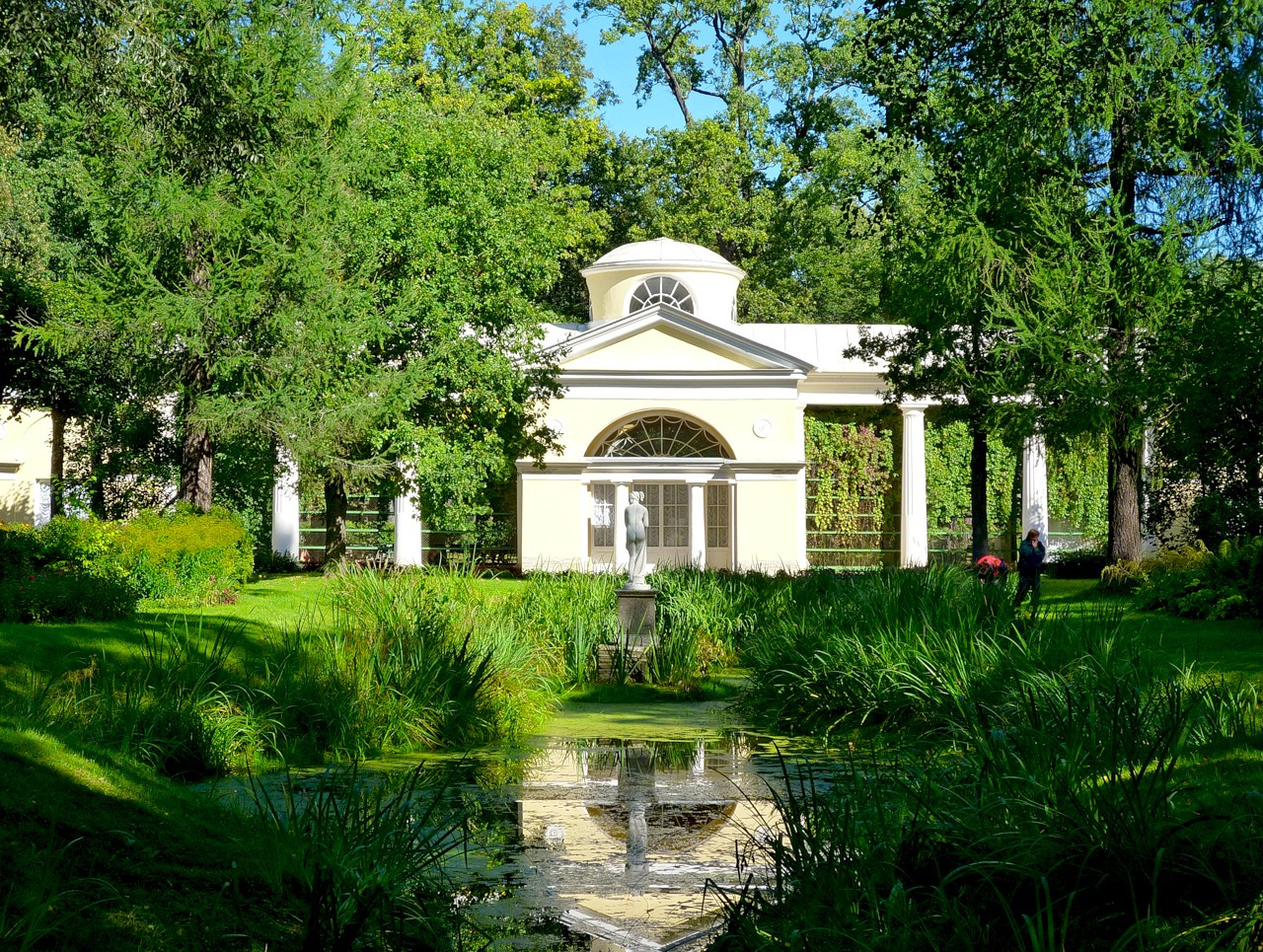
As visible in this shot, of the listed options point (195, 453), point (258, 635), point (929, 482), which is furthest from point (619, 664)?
point (929, 482)

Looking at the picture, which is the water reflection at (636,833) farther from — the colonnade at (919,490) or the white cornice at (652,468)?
the colonnade at (919,490)

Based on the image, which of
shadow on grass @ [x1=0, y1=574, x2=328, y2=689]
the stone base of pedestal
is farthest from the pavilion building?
the stone base of pedestal

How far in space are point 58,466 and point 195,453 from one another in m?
10.8

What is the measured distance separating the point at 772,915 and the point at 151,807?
2521 millimetres

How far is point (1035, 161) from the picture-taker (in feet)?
71.2

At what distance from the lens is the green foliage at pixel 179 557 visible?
64.7ft

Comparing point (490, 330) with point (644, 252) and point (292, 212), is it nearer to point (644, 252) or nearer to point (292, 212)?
point (292, 212)

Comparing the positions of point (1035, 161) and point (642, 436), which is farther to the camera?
point (642, 436)

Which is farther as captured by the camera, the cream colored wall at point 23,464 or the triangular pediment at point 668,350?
the cream colored wall at point 23,464

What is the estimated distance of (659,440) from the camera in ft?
106

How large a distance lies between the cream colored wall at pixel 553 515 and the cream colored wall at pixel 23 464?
488 inches

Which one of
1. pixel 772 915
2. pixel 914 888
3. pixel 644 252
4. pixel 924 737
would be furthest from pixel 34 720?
pixel 644 252

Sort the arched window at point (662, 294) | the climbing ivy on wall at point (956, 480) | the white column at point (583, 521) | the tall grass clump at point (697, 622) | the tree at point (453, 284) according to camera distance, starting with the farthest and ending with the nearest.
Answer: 1. the climbing ivy on wall at point (956, 480)
2. the arched window at point (662, 294)
3. the white column at point (583, 521)
4. the tree at point (453, 284)
5. the tall grass clump at point (697, 622)

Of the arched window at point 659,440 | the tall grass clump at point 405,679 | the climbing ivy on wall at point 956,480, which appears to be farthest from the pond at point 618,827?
the climbing ivy on wall at point 956,480
